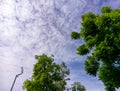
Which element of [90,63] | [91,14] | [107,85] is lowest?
[107,85]

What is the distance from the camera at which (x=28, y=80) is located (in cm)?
4162

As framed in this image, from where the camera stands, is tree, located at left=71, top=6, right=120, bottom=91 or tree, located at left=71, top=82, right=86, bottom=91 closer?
tree, located at left=71, top=6, right=120, bottom=91

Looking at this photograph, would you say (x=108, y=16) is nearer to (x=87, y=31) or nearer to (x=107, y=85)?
(x=87, y=31)

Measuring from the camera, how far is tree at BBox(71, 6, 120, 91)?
79.5ft

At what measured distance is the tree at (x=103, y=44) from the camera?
2423 centimetres

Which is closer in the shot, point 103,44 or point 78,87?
point 103,44

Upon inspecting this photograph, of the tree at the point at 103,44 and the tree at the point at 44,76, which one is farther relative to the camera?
the tree at the point at 44,76

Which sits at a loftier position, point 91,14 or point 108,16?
point 91,14

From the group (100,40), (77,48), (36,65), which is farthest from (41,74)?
(100,40)

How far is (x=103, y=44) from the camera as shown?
2434 cm

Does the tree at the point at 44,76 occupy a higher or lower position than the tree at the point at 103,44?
higher

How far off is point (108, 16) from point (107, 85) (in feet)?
21.7

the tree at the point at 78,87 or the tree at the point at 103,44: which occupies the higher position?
the tree at the point at 78,87

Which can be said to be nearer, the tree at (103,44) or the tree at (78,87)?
the tree at (103,44)
